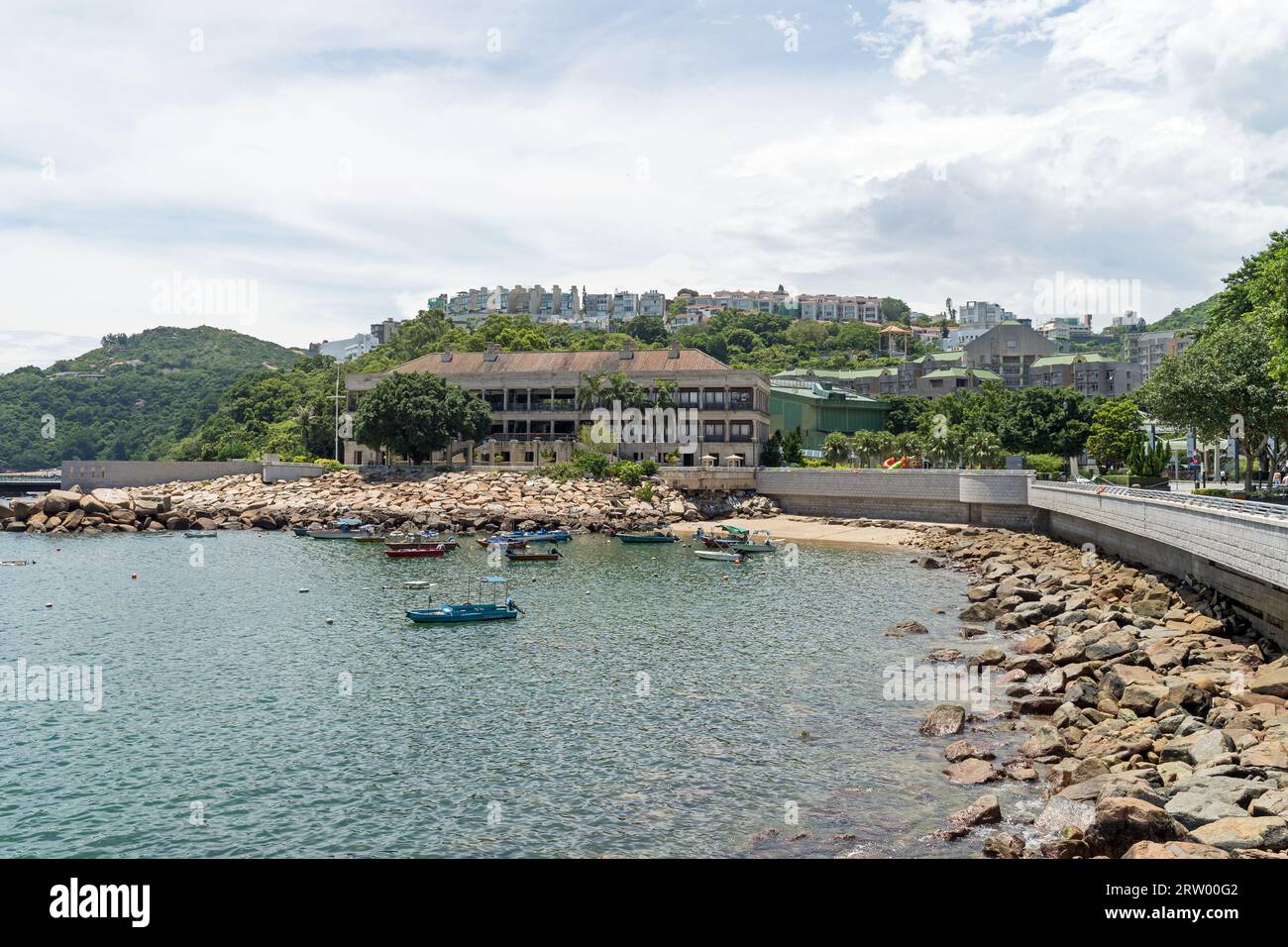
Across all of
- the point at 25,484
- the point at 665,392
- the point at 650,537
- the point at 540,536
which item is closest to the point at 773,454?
the point at 665,392

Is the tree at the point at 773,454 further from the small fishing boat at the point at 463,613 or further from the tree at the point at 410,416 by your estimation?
the small fishing boat at the point at 463,613

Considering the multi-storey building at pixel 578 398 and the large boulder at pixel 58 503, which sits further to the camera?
the multi-storey building at pixel 578 398

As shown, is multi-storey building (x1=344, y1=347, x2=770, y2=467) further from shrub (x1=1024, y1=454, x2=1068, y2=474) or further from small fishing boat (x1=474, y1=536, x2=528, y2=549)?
small fishing boat (x1=474, y1=536, x2=528, y2=549)

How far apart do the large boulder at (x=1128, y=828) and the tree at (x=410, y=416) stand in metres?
103

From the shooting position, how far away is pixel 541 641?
4512cm

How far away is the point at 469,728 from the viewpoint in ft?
103

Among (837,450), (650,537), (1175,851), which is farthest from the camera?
(837,450)

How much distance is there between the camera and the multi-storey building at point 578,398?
124625 millimetres

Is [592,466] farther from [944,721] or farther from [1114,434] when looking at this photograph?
[944,721]

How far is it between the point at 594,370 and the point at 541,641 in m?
88.6

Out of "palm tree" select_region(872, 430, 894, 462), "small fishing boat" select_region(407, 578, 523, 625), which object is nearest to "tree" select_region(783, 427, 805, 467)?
"palm tree" select_region(872, 430, 894, 462)

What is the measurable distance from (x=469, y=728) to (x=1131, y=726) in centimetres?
1992

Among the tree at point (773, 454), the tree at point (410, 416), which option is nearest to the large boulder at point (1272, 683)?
the tree at point (773, 454)
